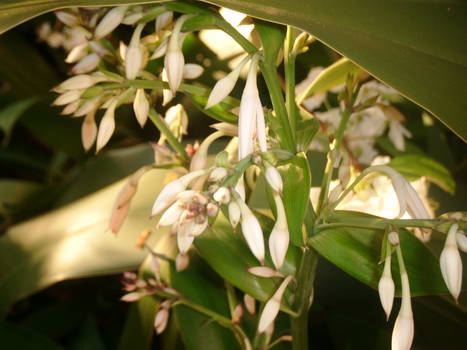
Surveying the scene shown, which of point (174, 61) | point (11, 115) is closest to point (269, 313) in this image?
point (174, 61)

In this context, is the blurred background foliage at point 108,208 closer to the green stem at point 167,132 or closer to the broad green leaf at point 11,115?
the broad green leaf at point 11,115

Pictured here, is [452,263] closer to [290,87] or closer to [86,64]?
[290,87]

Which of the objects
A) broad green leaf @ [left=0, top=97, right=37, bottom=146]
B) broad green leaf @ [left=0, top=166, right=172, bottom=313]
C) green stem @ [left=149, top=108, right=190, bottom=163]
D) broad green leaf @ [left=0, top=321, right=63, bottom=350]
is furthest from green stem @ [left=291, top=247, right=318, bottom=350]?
broad green leaf @ [left=0, top=97, right=37, bottom=146]

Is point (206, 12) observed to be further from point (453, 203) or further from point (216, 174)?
point (453, 203)

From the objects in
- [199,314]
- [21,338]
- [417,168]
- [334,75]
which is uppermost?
[334,75]

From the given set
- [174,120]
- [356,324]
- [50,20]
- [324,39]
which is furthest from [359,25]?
[50,20]

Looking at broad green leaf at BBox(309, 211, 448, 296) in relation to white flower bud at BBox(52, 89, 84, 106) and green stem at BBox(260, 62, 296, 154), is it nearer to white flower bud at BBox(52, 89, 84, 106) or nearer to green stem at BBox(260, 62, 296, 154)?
green stem at BBox(260, 62, 296, 154)

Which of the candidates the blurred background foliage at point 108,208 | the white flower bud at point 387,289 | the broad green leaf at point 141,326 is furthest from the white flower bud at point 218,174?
the broad green leaf at point 141,326
